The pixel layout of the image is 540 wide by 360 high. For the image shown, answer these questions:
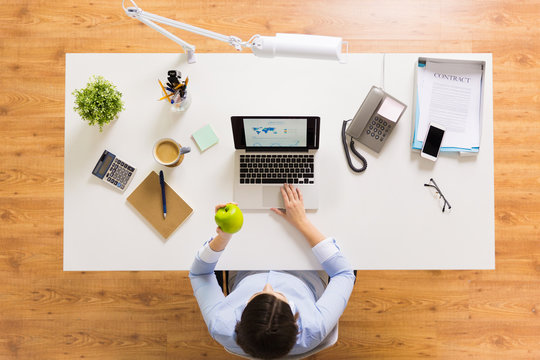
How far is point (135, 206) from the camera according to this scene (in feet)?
4.11

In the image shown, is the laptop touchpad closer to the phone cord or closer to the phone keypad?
the phone cord

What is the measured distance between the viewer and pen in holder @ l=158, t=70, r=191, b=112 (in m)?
1.18

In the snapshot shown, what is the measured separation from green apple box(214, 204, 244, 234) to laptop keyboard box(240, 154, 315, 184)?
0.20 meters

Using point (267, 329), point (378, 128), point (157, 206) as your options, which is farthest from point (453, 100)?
point (157, 206)

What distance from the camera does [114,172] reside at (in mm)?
1260

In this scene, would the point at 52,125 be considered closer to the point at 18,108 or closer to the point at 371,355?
the point at 18,108

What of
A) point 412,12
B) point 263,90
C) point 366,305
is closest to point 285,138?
point 263,90

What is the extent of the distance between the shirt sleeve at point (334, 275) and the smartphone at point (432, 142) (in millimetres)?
425

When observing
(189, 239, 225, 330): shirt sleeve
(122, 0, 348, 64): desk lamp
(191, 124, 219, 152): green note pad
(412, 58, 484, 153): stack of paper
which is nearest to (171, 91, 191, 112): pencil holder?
(191, 124, 219, 152): green note pad

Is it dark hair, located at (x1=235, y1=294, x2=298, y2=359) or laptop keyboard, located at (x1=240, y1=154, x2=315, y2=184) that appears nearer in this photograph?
dark hair, located at (x1=235, y1=294, x2=298, y2=359)

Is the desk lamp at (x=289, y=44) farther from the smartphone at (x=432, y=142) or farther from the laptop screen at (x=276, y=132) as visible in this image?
the smartphone at (x=432, y=142)

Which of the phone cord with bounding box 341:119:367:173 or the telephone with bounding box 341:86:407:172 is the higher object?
the telephone with bounding box 341:86:407:172

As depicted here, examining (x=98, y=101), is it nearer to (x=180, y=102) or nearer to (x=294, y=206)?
(x=180, y=102)

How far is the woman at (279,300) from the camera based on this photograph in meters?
0.98
